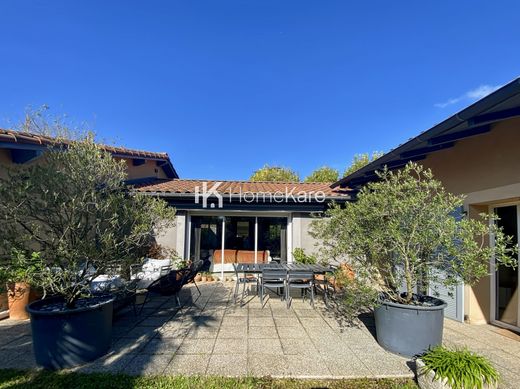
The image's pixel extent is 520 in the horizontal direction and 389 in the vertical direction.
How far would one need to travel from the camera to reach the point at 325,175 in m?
28.5

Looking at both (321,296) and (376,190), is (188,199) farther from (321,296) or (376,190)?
(376,190)

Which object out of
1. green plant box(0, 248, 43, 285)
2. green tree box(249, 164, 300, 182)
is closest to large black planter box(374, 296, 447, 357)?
green plant box(0, 248, 43, 285)

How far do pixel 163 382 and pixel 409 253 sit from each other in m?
3.65

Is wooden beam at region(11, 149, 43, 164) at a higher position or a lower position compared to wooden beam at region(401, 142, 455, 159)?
lower

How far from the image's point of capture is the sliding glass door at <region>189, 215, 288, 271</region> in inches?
409

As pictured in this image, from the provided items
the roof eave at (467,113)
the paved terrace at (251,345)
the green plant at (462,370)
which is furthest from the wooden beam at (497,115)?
the paved terrace at (251,345)

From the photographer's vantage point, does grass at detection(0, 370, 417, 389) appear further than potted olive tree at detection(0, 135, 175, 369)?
No

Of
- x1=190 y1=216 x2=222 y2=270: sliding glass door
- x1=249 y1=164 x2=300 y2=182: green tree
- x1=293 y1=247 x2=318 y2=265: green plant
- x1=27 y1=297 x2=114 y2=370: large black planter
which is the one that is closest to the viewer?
x1=27 y1=297 x2=114 y2=370: large black planter

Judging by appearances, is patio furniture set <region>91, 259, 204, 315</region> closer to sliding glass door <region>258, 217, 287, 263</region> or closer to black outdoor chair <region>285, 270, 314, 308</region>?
black outdoor chair <region>285, 270, 314, 308</region>

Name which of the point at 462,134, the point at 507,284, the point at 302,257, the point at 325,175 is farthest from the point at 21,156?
the point at 325,175

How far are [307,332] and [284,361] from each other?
4.26ft

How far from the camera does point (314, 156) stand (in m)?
27.2

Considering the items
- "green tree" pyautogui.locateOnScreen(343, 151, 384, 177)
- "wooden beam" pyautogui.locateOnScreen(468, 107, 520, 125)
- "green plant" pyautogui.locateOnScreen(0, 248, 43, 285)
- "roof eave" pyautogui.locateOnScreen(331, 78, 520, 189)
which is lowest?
"green plant" pyautogui.locateOnScreen(0, 248, 43, 285)

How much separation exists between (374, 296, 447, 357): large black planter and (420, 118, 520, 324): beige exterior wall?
2.38 m
